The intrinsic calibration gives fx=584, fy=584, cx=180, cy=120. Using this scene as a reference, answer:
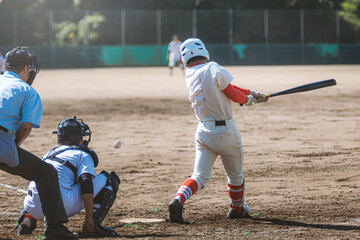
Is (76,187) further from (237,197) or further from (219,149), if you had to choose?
(237,197)

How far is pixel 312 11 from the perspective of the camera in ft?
145

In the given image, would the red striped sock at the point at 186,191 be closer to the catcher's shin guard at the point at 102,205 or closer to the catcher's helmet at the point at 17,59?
the catcher's shin guard at the point at 102,205

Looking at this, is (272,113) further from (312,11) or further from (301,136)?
(312,11)

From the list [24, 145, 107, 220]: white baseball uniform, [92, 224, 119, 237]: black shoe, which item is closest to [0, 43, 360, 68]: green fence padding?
[24, 145, 107, 220]: white baseball uniform

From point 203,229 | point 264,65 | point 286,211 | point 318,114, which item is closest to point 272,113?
point 318,114

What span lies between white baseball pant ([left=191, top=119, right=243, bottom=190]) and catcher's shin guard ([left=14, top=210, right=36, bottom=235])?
1652 millimetres

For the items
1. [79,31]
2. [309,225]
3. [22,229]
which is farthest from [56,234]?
[79,31]

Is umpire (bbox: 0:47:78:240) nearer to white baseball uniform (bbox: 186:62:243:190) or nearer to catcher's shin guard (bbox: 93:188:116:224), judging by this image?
catcher's shin guard (bbox: 93:188:116:224)

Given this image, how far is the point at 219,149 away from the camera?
5852 millimetres

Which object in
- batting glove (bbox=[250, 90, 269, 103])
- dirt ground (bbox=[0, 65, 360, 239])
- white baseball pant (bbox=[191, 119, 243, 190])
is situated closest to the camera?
dirt ground (bbox=[0, 65, 360, 239])

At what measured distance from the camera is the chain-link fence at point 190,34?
1656 inches

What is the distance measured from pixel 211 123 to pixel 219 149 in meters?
0.27

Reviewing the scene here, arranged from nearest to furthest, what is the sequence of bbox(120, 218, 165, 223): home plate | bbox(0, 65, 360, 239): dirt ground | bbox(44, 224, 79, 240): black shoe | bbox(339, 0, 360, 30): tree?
bbox(44, 224, 79, 240): black shoe
bbox(0, 65, 360, 239): dirt ground
bbox(120, 218, 165, 223): home plate
bbox(339, 0, 360, 30): tree

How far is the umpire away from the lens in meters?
4.59
